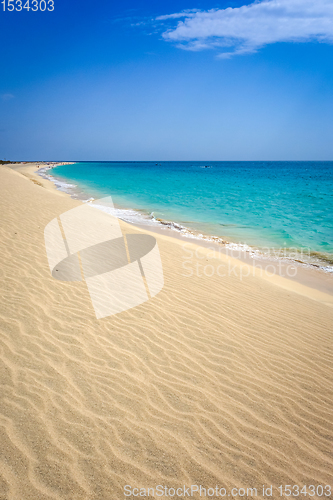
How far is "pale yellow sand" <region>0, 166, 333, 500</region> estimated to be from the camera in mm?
2324

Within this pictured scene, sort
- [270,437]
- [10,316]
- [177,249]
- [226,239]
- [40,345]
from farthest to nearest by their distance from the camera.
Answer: [226,239] < [177,249] < [10,316] < [40,345] < [270,437]

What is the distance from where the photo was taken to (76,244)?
7.83m

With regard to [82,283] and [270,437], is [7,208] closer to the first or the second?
[82,283]

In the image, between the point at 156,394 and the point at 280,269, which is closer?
the point at 156,394

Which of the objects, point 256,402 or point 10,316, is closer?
point 256,402

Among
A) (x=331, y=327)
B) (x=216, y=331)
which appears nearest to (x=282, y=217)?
(x=331, y=327)

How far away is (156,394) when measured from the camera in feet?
10.1

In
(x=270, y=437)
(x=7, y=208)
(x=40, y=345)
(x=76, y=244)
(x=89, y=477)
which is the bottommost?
(x=270, y=437)

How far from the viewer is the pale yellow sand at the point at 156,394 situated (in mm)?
2324

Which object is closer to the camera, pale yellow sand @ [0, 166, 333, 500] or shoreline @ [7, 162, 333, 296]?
pale yellow sand @ [0, 166, 333, 500]

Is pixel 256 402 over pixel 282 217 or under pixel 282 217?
under

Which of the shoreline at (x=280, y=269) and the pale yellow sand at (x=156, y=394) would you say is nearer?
the pale yellow sand at (x=156, y=394)

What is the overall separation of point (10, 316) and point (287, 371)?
Answer: 4.26 meters

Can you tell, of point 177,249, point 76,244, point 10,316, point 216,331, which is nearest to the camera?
point 10,316
